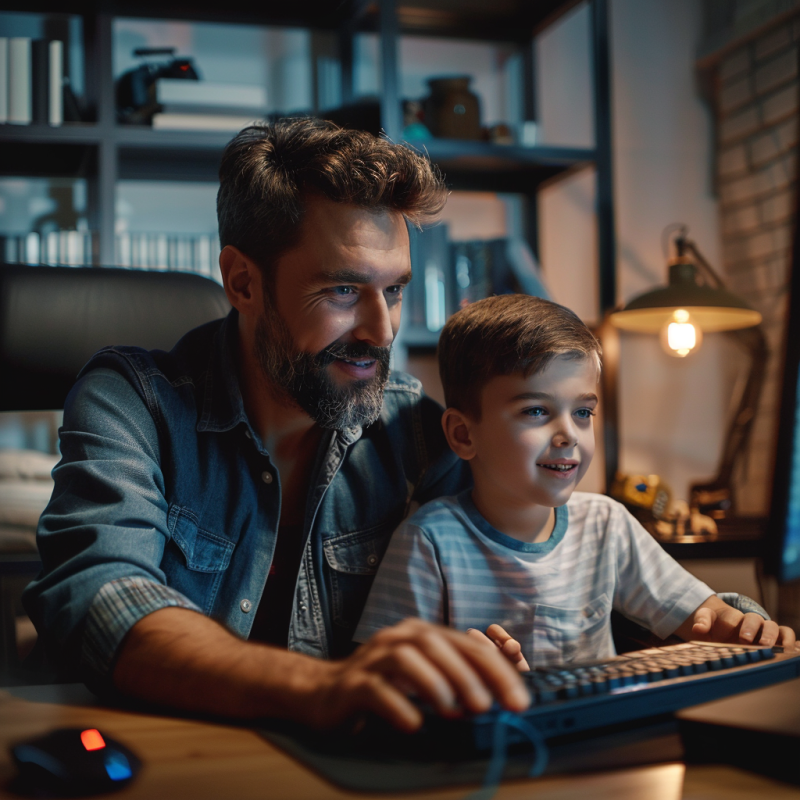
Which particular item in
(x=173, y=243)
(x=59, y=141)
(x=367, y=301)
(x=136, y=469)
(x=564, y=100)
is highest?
(x=564, y=100)

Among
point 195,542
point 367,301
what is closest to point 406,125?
point 367,301

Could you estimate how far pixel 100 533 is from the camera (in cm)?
76

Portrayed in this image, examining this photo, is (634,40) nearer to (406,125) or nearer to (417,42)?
(417,42)

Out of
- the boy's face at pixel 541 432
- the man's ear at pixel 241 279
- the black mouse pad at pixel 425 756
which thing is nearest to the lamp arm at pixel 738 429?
the boy's face at pixel 541 432

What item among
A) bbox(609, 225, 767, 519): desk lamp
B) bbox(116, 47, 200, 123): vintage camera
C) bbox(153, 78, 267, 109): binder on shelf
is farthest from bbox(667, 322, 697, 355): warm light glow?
bbox(116, 47, 200, 123): vintage camera

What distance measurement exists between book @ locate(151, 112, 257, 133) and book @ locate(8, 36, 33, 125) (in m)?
0.33

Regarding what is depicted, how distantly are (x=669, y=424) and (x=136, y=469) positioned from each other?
2.24 meters

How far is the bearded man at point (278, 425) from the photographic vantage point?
89 cm

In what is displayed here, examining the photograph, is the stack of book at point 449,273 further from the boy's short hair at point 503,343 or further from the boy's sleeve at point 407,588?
the boy's sleeve at point 407,588

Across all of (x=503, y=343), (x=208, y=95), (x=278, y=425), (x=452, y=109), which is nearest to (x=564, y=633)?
(x=503, y=343)

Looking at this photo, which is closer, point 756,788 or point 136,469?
point 756,788

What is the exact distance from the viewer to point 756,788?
46 centimetres

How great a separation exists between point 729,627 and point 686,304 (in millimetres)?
1268

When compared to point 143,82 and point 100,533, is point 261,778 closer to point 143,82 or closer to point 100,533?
point 100,533
